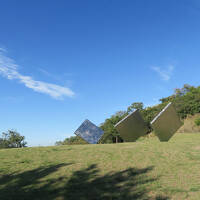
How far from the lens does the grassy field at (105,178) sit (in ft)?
18.4

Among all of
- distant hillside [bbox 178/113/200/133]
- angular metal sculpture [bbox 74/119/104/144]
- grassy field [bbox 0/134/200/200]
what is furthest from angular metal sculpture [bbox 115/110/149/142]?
distant hillside [bbox 178/113/200/133]

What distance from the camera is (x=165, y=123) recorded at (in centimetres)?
1562

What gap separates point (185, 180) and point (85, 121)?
16.5 meters

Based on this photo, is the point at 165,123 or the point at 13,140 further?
the point at 13,140

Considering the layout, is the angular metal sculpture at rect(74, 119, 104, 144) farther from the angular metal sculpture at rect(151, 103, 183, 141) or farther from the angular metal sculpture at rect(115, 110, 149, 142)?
the angular metal sculpture at rect(151, 103, 183, 141)

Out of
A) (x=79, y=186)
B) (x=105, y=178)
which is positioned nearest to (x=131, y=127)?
(x=105, y=178)

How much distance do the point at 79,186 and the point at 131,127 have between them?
9.75 meters

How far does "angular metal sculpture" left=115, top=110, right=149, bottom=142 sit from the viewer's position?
15.2m

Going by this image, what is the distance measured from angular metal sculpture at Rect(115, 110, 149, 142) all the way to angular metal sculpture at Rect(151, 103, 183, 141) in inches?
51.5

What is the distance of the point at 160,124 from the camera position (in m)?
15.1

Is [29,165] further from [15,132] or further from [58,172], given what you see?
[15,132]

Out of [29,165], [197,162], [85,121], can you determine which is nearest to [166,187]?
[197,162]

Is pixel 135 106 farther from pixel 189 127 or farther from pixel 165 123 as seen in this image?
pixel 165 123

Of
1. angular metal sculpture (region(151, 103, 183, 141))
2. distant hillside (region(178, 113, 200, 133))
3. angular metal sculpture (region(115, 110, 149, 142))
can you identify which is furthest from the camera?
distant hillside (region(178, 113, 200, 133))
